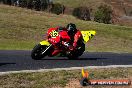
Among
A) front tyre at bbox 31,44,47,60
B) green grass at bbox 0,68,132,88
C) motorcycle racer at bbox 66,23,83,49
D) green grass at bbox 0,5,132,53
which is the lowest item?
green grass at bbox 0,5,132,53

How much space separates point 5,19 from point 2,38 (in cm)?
1044

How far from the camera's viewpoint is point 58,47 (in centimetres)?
1858

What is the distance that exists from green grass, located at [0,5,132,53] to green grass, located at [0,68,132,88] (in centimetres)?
2018

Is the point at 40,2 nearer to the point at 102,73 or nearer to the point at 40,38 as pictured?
the point at 40,38

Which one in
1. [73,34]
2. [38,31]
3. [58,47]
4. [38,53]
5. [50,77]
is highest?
[73,34]

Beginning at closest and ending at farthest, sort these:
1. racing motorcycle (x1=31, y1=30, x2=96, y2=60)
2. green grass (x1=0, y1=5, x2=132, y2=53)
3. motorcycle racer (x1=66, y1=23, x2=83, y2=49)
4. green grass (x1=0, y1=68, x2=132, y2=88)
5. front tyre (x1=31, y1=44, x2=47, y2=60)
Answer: green grass (x1=0, y1=68, x2=132, y2=88)
front tyre (x1=31, y1=44, x2=47, y2=60)
racing motorcycle (x1=31, y1=30, x2=96, y2=60)
motorcycle racer (x1=66, y1=23, x2=83, y2=49)
green grass (x1=0, y1=5, x2=132, y2=53)

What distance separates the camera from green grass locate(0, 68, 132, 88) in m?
11.6

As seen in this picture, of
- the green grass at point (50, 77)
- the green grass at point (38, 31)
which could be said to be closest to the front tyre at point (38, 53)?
the green grass at point (50, 77)

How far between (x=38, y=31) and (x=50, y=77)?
1239 inches

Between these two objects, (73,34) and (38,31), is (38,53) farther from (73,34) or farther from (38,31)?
(38,31)

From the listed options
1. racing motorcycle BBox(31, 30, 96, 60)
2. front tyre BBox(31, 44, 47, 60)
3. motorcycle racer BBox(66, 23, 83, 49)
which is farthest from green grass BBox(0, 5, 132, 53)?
front tyre BBox(31, 44, 47, 60)

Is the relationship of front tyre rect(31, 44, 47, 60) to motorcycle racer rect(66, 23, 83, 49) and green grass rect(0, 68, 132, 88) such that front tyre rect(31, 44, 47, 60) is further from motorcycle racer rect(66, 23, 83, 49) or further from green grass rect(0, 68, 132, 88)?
green grass rect(0, 68, 132, 88)

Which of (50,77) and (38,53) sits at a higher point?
(50,77)

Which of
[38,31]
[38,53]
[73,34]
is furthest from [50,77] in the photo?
[38,31]
